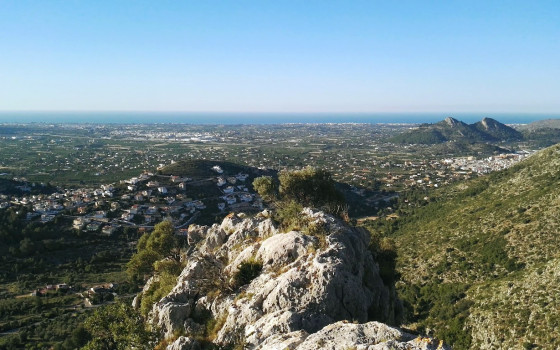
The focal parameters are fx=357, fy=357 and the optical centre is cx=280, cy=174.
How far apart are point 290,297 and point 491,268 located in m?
30.3

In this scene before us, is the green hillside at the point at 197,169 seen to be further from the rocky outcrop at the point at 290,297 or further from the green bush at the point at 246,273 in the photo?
the green bush at the point at 246,273

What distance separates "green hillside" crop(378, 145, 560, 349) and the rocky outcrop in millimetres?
11551

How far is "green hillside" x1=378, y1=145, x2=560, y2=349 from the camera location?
82.9 ft

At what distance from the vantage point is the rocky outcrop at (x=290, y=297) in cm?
1034

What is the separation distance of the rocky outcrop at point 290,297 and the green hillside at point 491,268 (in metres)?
11.6

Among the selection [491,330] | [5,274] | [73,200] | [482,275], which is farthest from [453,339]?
[73,200]

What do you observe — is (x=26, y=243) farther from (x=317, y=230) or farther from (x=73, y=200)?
(x=317, y=230)

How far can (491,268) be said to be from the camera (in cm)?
3497

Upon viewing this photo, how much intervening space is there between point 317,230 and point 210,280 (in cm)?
562

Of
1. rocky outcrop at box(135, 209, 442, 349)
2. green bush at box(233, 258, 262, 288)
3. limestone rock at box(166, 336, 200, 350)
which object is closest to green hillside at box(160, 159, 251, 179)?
rocky outcrop at box(135, 209, 442, 349)

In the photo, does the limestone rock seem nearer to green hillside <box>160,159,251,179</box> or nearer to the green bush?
the green bush

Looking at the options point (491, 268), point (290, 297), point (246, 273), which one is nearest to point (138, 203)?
point (491, 268)

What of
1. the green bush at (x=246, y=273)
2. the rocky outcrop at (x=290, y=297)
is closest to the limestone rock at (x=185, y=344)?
the rocky outcrop at (x=290, y=297)

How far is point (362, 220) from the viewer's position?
3073 inches
